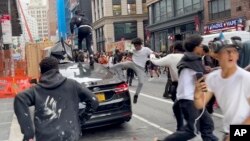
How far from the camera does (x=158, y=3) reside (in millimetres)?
42875

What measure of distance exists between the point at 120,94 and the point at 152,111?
2.92 meters

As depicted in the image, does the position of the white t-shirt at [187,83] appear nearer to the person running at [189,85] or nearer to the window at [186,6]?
the person running at [189,85]

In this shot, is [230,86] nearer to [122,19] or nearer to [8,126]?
[8,126]

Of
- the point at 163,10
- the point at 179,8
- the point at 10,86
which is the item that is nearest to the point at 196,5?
the point at 179,8

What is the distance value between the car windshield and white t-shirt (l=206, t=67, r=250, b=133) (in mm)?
5008

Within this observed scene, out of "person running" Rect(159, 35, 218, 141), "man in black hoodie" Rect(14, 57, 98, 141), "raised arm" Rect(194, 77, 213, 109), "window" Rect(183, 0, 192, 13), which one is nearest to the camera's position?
"raised arm" Rect(194, 77, 213, 109)

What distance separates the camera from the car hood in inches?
335

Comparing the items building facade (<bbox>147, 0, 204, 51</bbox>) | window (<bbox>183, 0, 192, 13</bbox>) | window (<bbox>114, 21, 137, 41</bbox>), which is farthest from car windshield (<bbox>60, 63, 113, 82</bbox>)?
window (<bbox>114, 21, 137, 41</bbox>)

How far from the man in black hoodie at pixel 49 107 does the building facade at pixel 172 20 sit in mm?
27874

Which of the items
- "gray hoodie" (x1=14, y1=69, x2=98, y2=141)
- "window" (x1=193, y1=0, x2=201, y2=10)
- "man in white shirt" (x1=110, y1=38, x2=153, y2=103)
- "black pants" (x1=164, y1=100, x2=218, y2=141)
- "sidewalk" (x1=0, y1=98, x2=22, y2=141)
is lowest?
"sidewalk" (x1=0, y1=98, x2=22, y2=141)

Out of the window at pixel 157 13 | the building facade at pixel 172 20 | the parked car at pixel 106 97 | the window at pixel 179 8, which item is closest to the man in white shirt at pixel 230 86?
the parked car at pixel 106 97

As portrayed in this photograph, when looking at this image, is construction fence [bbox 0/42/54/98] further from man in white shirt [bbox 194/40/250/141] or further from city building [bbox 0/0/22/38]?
man in white shirt [bbox 194/40/250/141]

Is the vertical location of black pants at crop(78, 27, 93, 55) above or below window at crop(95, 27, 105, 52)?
below

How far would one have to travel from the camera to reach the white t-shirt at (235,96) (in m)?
3.58
